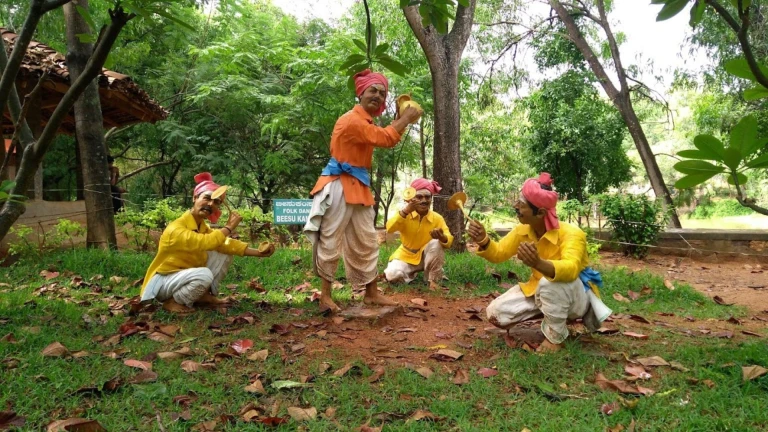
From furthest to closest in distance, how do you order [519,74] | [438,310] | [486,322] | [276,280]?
[519,74] → [276,280] → [438,310] → [486,322]

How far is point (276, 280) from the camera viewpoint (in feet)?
19.1

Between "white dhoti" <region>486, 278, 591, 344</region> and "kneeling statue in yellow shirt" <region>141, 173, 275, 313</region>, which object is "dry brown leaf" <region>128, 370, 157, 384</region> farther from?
"white dhoti" <region>486, 278, 591, 344</region>

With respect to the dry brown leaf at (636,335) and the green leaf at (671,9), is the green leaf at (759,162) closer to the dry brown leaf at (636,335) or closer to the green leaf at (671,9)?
the green leaf at (671,9)

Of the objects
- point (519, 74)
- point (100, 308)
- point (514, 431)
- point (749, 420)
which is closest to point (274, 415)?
point (514, 431)

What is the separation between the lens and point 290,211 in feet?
22.5

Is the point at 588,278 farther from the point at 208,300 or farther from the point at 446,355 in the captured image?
the point at 208,300

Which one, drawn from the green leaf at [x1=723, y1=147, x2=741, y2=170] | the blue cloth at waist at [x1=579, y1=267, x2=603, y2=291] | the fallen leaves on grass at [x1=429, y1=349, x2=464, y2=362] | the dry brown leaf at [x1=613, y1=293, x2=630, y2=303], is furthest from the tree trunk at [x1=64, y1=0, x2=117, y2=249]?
the green leaf at [x1=723, y1=147, x2=741, y2=170]

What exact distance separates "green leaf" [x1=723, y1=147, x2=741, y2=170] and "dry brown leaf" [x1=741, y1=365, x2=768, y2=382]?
6.53ft

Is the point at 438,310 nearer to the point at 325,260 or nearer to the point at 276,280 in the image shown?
the point at 325,260

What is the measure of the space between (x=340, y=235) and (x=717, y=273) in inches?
241

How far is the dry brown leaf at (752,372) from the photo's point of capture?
2.92 meters

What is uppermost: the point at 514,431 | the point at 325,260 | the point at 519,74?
the point at 519,74

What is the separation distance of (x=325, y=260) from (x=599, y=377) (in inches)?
89.8

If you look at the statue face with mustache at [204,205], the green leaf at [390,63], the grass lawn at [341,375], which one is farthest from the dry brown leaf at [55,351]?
the green leaf at [390,63]
